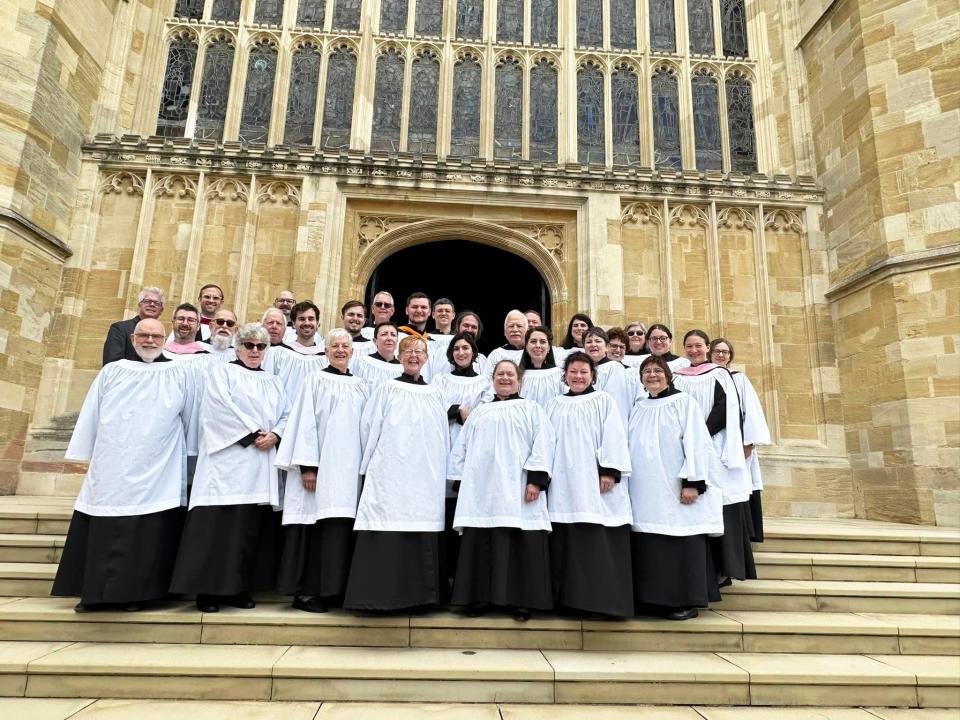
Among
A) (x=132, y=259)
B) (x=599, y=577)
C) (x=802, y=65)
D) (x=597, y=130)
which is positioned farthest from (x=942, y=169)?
(x=132, y=259)

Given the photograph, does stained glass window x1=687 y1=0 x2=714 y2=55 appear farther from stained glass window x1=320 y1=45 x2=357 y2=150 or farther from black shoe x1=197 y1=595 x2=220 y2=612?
black shoe x1=197 y1=595 x2=220 y2=612

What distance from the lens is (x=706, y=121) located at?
10.9m

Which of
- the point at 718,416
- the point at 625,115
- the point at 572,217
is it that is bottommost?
the point at 718,416

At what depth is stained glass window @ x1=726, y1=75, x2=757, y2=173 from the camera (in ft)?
35.1

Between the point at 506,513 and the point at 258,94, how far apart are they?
9625mm

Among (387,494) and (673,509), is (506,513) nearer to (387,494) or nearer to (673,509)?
(387,494)

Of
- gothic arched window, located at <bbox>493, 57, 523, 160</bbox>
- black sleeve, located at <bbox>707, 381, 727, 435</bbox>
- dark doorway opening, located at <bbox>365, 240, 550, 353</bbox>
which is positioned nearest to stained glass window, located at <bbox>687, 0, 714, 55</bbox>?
gothic arched window, located at <bbox>493, 57, 523, 160</bbox>

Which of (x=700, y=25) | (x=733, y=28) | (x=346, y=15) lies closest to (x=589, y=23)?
(x=700, y=25)

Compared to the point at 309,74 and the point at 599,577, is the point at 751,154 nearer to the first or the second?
the point at 309,74

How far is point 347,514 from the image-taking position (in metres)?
4.22

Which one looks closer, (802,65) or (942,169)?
(942,169)

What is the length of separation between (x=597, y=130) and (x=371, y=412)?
8369mm

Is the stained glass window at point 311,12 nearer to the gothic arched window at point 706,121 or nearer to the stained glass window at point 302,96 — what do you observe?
the stained glass window at point 302,96

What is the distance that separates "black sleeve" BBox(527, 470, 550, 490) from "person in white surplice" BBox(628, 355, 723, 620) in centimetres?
75
